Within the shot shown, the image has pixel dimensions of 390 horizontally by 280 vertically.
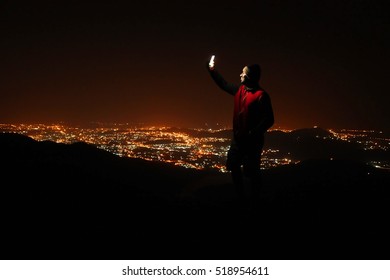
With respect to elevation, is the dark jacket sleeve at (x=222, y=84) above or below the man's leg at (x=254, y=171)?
above

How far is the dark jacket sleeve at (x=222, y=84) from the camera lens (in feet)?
22.0

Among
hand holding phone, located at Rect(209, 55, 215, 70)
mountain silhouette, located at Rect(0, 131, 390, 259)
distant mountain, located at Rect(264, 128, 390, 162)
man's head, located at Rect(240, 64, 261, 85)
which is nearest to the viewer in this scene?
mountain silhouette, located at Rect(0, 131, 390, 259)

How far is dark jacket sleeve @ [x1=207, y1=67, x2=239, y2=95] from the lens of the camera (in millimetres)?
6715

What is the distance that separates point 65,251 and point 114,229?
3.36 feet

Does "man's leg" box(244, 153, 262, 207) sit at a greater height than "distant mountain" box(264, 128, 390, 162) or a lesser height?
lesser

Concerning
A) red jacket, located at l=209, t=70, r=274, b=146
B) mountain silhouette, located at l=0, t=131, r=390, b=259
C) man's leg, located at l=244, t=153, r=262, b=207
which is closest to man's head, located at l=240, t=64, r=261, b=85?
red jacket, located at l=209, t=70, r=274, b=146

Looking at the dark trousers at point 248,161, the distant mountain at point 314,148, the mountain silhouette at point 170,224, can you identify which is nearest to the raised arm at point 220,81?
the dark trousers at point 248,161

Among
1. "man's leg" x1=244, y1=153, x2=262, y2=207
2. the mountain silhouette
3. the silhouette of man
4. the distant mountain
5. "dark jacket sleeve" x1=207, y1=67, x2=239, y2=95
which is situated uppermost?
the distant mountain

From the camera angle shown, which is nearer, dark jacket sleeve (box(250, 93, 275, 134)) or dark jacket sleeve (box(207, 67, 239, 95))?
dark jacket sleeve (box(250, 93, 275, 134))

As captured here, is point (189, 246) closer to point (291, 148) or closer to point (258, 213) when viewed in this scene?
point (258, 213)

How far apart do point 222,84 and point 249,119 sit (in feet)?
3.31

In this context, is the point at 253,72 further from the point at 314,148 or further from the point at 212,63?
the point at 314,148

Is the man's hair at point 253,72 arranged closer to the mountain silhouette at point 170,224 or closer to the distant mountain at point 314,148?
the mountain silhouette at point 170,224

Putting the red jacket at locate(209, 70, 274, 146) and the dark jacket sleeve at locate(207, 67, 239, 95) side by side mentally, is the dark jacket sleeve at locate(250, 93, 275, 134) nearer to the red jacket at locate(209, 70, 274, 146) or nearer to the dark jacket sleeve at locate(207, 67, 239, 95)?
the red jacket at locate(209, 70, 274, 146)
